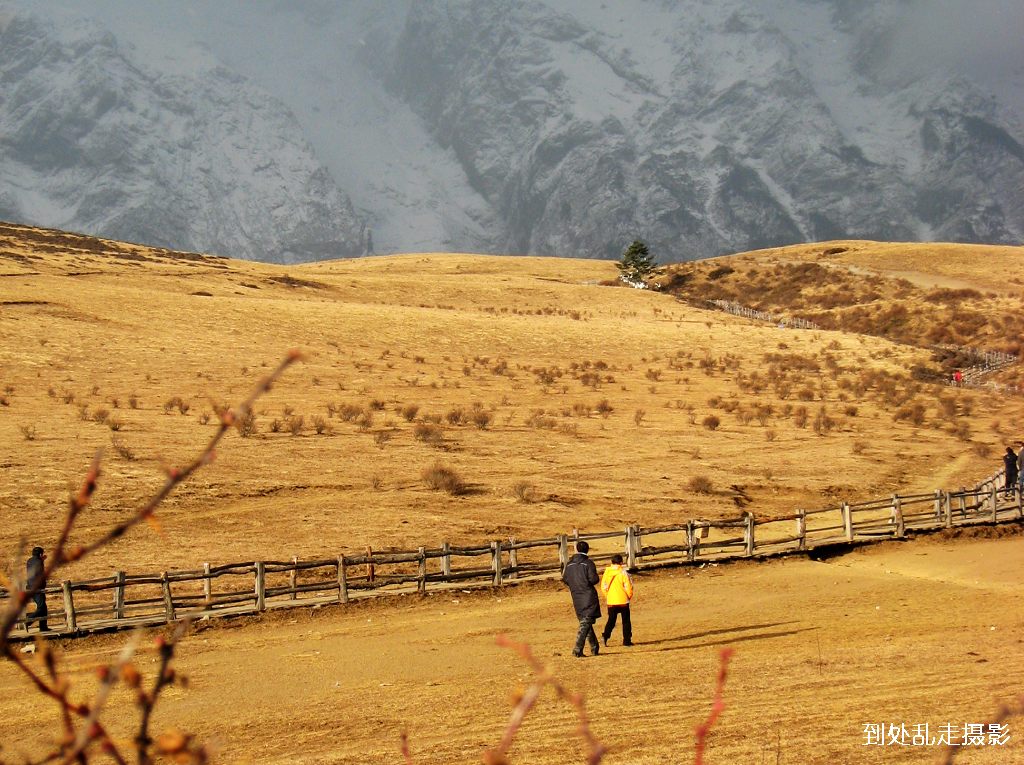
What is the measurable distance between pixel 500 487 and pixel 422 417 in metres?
8.38

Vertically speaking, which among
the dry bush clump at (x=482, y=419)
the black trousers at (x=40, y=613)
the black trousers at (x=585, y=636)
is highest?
the dry bush clump at (x=482, y=419)

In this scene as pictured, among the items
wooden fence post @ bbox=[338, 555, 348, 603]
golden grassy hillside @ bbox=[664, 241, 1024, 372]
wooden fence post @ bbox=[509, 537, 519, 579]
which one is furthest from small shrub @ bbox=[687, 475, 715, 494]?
golden grassy hillside @ bbox=[664, 241, 1024, 372]

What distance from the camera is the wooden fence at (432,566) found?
19.8 m

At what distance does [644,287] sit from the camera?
4058 inches

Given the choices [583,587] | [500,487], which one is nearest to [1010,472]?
[500,487]

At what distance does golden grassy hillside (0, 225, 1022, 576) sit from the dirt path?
5458 mm

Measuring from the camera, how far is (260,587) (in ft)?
67.1

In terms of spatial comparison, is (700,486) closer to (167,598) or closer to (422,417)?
(422,417)

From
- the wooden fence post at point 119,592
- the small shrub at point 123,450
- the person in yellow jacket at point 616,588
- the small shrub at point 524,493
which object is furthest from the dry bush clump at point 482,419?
the person in yellow jacket at point 616,588

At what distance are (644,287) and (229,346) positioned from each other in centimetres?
Result: 5912

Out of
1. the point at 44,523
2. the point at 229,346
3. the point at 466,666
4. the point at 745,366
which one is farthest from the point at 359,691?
Result: the point at 745,366

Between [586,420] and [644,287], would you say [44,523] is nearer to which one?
[586,420]

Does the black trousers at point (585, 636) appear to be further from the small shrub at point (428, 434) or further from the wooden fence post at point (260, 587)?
the small shrub at point (428, 434)

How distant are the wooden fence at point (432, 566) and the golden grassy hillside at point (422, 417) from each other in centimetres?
141
